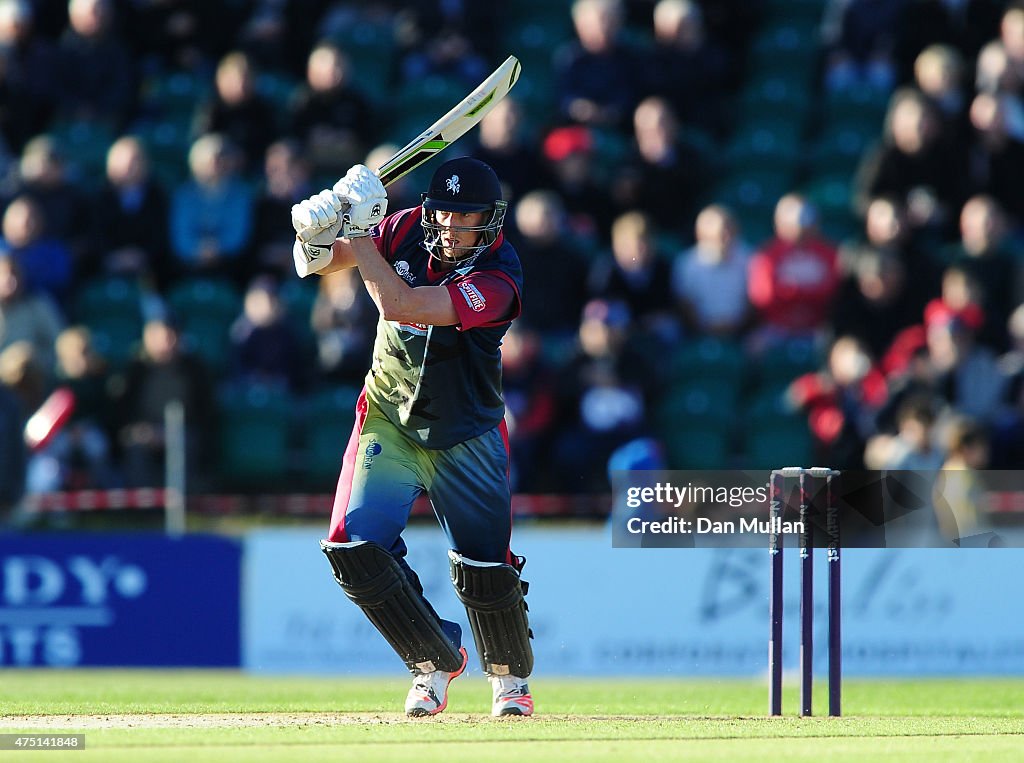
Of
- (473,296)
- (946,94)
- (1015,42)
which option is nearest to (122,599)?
(473,296)

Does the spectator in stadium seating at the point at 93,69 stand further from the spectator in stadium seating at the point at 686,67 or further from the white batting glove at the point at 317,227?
the white batting glove at the point at 317,227

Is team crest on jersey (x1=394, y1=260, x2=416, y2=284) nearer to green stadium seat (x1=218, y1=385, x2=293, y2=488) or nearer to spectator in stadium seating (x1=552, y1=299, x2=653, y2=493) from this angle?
spectator in stadium seating (x1=552, y1=299, x2=653, y2=493)

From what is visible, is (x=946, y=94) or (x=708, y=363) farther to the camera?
(x=946, y=94)

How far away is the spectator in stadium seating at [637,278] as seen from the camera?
1280 cm

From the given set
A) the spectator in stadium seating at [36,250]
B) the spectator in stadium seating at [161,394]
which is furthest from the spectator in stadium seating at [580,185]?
the spectator in stadium seating at [36,250]

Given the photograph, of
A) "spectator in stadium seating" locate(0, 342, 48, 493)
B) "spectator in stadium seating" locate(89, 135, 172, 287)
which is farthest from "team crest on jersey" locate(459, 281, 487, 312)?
"spectator in stadium seating" locate(89, 135, 172, 287)

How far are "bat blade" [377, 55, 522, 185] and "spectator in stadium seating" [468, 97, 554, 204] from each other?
210 inches

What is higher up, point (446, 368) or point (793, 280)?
point (793, 280)

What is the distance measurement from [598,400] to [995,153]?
3.93 meters

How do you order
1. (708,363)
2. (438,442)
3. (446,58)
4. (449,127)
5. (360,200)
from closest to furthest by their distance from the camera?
(360,200) → (438,442) → (449,127) → (708,363) → (446,58)

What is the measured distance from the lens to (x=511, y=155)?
528 inches

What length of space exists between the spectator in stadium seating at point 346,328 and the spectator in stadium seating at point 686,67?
3364 millimetres

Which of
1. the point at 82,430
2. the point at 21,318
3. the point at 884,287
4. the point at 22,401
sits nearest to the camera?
the point at 22,401

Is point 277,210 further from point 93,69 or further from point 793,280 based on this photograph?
point 793,280
